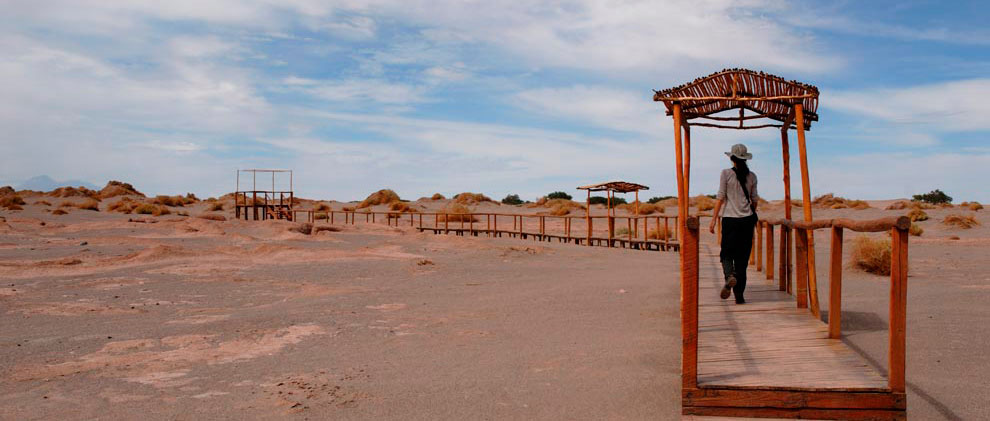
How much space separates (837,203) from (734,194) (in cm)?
4051

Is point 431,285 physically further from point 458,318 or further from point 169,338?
point 169,338

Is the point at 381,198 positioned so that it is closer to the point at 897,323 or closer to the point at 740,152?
the point at 740,152

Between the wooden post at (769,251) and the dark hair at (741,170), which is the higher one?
the dark hair at (741,170)

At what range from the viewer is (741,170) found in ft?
21.9

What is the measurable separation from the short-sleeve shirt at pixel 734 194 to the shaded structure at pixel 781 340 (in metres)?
0.38

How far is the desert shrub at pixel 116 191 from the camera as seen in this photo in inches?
2235

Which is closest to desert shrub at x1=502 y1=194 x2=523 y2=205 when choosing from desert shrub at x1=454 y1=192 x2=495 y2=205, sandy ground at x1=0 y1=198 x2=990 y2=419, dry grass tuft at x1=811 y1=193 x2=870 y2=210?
desert shrub at x1=454 y1=192 x2=495 y2=205

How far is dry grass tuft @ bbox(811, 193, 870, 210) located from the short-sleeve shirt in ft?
123

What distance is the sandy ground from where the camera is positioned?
5129 millimetres

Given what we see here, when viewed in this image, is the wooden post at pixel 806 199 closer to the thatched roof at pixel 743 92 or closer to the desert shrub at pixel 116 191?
the thatched roof at pixel 743 92

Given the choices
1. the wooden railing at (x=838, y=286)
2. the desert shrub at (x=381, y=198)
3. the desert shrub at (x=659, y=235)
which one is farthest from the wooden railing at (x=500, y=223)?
the wooden railing at (x=838, y=286)

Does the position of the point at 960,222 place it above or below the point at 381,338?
Answer: above

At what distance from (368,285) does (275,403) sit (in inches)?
288

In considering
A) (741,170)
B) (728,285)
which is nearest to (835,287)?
(728,285)
